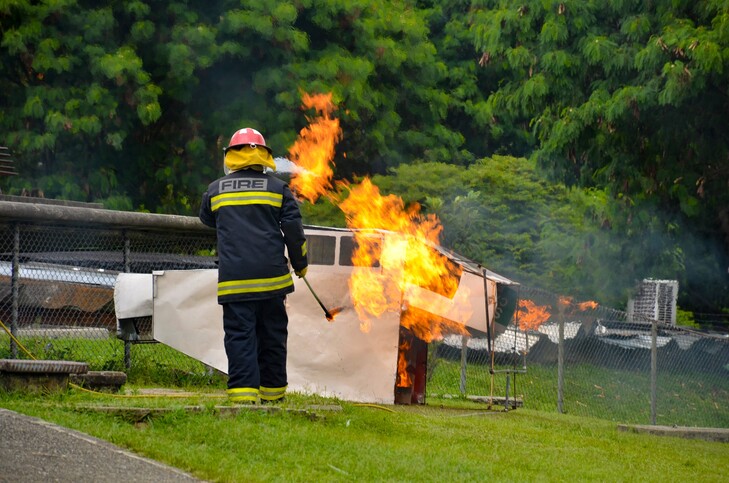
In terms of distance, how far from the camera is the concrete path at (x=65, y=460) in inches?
240

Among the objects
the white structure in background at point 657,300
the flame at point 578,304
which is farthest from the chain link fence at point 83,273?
the white structure in background at point 657,300

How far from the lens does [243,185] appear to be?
29.7 ft

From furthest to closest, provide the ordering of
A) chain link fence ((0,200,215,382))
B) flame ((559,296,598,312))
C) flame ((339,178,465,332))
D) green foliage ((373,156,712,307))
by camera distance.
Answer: green foliage ((373,156,712,307))
flame ((559,296,598,312))
chain link fence ((0,200,215,382))
flame ((339,178,465,332))

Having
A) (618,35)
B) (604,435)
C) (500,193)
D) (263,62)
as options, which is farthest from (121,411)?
(263,62)

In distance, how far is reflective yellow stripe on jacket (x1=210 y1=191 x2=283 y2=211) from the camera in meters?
9.01

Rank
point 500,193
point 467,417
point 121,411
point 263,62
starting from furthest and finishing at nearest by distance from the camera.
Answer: point 263,62 < point 500,193 < point 467,417 < point 121,411

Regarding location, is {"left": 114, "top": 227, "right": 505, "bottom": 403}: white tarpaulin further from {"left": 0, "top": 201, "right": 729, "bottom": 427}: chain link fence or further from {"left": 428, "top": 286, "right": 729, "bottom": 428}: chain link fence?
{"left": 428, "top": 286, "right": 729, "bottom": 428}: chain link fence

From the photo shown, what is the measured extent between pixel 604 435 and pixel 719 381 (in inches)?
380

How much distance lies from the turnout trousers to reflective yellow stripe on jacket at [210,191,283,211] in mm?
675

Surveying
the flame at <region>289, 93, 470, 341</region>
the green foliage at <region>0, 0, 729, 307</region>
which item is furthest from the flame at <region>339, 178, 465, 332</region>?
the green foliage at <region>0, 0, 729, 307</region>

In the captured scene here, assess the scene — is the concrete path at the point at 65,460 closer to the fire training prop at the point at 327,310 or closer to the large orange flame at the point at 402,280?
the fire training prop at the point at 327,310

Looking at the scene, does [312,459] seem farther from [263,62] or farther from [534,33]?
[263,62]

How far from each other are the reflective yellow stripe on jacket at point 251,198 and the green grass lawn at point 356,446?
1.39 meters

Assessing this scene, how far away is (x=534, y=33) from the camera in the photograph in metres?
19.0
